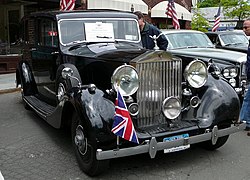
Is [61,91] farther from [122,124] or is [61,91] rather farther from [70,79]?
[122,124]

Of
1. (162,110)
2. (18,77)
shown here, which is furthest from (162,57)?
(18,77)

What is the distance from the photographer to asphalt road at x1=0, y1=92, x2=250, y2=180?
12.2 ft

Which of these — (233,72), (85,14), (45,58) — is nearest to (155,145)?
(85,14)

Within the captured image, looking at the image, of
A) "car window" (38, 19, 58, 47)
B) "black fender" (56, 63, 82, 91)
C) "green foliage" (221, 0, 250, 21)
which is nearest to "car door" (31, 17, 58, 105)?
"car window" (38, 19, 58, 47)

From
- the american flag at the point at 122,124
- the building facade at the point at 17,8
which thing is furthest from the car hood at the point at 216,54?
the building facade at the point at 17,8

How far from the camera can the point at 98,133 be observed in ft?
11.0

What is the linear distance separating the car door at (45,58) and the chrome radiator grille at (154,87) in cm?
183

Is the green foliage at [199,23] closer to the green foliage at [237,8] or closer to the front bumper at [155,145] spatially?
the green foliage at [237,8]

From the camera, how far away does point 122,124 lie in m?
3.29

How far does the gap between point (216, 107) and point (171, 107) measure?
23.2 inches

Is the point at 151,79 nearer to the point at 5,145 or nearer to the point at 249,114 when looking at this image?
the point at 249,114

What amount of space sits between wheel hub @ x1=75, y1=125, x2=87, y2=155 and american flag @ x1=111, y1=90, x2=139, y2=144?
21.0 inches

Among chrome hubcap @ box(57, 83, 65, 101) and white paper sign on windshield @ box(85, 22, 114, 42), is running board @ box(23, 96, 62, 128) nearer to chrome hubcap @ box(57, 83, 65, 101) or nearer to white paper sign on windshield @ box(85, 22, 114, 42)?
chrome hubcap @ box(57, 83, 65, 101)

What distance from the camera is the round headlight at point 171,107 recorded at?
149 inches
